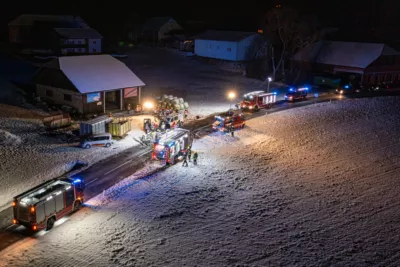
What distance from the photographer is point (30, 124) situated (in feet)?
112

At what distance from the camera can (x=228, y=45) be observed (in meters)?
73.4

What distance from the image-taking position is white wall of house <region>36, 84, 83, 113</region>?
38.3 metres

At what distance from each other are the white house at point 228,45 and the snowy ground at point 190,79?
3472mm

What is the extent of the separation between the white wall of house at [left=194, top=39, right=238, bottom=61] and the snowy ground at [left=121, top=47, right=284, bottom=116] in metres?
2.98

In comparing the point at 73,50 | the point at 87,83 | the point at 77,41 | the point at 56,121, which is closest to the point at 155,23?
the point at 77,41

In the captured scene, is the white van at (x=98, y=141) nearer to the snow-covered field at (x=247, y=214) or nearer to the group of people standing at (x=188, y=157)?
the snow-covered field at (x=247, y=214)

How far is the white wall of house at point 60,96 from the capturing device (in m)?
38.3

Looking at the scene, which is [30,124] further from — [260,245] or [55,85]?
[260,245]

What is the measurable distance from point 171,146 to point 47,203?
1044 centimetres

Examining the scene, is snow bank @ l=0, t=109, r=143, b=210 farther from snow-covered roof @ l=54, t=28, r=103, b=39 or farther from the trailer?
snow-covered roof @ l=54, t=28, r=103, b=39

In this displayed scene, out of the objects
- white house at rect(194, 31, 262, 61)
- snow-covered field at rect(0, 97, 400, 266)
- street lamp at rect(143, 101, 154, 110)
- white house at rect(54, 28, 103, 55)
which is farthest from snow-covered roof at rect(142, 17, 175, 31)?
snow-covered field at rect(0, 97, 400, 266)

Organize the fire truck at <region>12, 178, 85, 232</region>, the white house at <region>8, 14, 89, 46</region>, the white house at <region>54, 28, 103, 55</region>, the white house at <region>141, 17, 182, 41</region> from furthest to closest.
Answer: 1. the white house at <region>141, 17, 182, 41</region>
2. the white house at <region>8, 14, 89, 46</region>
3. the white house at <region>54, 28, 103, 55</region>
4. the fire truck at <region>12, 178, 85, 232</region>

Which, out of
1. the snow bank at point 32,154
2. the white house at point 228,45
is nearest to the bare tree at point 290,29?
the white house at point 228,45

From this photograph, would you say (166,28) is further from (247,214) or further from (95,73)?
(247,214)
